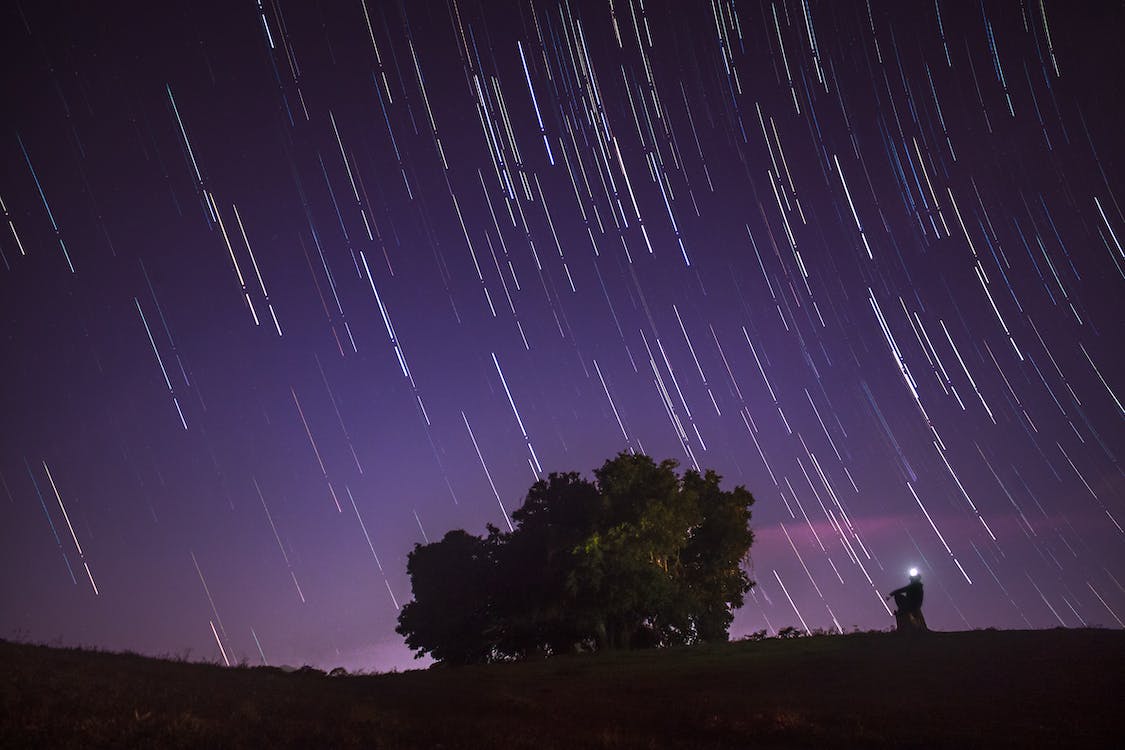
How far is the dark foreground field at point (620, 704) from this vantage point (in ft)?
32.2

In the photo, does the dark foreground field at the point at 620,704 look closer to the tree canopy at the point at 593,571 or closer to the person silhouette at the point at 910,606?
the person silhouette at the point at 910,606

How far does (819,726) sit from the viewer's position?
11383 millimetres

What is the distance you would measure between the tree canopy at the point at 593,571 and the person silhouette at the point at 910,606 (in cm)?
1118

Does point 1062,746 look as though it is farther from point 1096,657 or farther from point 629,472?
point 629,472

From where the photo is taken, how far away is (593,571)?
33656mm

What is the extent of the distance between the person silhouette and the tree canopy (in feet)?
36.7

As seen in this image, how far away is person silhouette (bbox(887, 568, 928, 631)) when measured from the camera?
27.7 meters

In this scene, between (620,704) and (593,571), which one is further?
(593,571)

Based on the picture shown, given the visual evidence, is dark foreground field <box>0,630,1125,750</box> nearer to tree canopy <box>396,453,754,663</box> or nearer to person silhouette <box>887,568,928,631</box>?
person silhouette <box>887,568,928,631</box>

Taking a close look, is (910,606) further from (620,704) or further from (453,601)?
(453,601)

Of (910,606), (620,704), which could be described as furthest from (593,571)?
(620,704)

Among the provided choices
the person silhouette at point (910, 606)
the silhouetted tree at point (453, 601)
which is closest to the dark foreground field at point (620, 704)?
the person silhouette at point (910, 606)

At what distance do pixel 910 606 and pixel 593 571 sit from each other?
14.8 metres

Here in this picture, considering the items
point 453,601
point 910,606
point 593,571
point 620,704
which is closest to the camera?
point 620,704
